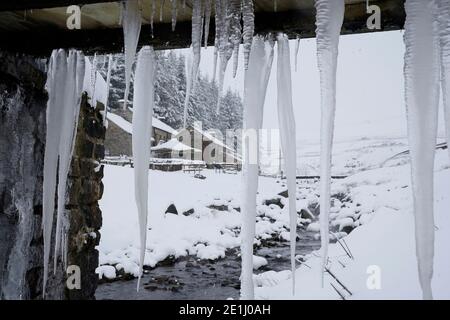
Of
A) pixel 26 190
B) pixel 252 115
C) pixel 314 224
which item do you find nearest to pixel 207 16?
pixel 252 115

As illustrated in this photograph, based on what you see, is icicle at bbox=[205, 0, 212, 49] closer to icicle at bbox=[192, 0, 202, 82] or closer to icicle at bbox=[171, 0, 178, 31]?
icicle at bbox=[192, 0, 202, 82]

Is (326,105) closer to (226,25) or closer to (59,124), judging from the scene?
(226,25)

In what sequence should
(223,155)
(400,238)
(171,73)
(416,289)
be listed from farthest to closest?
(223,155)
(171,73)
(400,238)
(416,289)

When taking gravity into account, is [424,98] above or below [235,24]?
below

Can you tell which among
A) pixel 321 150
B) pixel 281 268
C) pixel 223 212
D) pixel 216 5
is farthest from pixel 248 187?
pixel 223 212

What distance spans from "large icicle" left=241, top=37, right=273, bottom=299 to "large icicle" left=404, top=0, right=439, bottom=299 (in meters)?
0.60

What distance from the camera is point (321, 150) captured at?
4.72 ft

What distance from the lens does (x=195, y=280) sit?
617cm

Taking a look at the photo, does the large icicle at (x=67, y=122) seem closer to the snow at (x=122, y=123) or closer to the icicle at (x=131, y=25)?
the icicle at (x=131, y=25)

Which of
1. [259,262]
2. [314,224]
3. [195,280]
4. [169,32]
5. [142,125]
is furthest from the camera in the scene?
[314,224]

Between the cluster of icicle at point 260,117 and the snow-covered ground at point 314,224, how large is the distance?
2.29m

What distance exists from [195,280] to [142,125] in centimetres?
490
